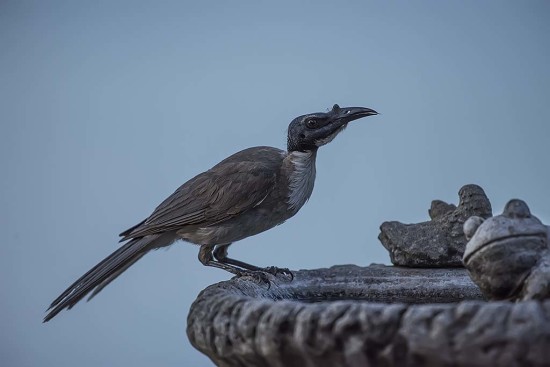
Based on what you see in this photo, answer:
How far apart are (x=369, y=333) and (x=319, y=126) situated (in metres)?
2.30

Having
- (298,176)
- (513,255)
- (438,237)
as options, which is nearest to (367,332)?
(513,255)

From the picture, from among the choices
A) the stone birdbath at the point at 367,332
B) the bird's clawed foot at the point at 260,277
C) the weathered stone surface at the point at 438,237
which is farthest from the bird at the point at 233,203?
the stone birdbath at the point at 367,332

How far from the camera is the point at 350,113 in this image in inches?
145

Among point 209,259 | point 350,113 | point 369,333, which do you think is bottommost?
point 369,333

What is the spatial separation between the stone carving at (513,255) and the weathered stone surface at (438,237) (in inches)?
50.1

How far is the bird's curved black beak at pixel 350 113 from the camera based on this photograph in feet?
12.1

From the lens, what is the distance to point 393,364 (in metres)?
1.55

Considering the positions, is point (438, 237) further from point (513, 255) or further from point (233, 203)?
point (513, 255)

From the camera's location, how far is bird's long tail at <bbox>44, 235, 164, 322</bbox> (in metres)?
3.51

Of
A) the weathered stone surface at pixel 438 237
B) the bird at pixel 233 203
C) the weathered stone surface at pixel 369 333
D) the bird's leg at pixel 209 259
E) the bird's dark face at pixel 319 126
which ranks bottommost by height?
the weathered stone surface at pixel 369 333

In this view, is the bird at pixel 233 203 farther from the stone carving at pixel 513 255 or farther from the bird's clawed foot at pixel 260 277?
the stone carving at pixel 513 255

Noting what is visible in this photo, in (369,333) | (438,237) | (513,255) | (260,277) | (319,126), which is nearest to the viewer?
(369,333)

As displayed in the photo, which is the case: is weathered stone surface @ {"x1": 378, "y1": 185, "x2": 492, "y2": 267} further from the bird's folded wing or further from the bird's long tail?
the bird's long tail

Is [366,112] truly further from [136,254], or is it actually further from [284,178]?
[136,254]
